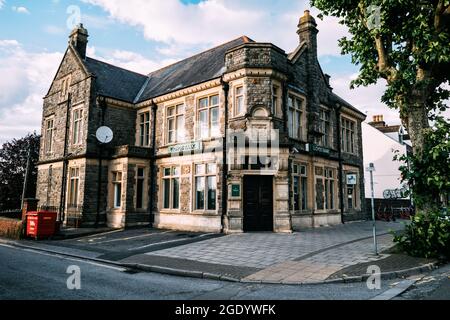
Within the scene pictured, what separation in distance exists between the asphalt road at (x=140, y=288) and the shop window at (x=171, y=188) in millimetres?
9658

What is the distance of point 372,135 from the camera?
3372 centimetres

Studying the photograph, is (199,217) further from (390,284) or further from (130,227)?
(390,284)

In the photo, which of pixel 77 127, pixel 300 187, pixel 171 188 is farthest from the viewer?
pixel 77 127

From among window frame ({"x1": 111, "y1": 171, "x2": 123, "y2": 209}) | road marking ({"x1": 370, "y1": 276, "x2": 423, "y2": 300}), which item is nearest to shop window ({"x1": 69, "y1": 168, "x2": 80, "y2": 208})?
window frame ({"x1": 111, "y1": 171, "x2": 123, "y2": 209})

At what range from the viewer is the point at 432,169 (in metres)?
9.04

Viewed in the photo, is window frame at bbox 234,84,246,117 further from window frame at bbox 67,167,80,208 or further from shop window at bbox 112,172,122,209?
window frame at bbox 67,167,80,208

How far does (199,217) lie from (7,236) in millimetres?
9532

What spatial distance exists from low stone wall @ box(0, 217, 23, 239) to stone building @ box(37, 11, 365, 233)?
11.5 ft

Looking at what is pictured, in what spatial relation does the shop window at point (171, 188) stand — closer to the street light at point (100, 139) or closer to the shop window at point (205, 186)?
the shop window at point (205, 186)

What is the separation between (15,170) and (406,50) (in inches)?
1295

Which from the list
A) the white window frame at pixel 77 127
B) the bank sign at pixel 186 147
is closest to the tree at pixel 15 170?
the white window frame at pixel 77 127

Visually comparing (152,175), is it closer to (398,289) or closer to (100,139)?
(100,139)

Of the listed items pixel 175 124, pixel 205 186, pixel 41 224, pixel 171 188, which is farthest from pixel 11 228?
pixel 175 124
